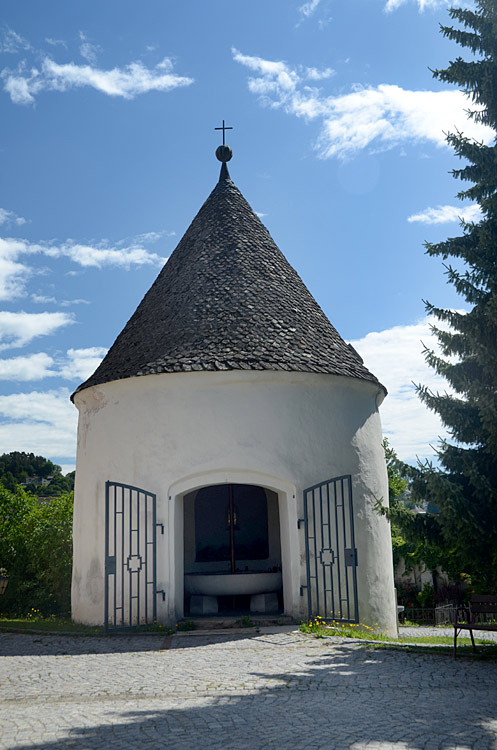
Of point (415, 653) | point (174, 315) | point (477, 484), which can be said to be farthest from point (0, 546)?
point (477, 484)

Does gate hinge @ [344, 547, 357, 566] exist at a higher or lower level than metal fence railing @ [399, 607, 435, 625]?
higher

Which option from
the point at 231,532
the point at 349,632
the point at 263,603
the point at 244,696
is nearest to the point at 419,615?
the point at 231,532

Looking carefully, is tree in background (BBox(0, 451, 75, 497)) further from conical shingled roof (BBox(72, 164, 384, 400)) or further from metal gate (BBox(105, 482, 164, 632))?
metal gate (BBox(105, 482, 164, 632))

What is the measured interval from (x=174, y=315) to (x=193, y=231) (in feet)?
10.2

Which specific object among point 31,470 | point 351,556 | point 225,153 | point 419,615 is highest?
Answer: point 225,153

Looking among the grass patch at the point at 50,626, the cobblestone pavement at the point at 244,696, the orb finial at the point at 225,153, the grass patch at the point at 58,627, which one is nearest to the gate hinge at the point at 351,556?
the cobblestone pavement at the point at 244,696

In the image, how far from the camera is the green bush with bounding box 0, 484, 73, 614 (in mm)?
15789

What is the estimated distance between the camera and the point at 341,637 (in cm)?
1030

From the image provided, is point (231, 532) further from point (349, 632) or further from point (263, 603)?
point (349, 632)

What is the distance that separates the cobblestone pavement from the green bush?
5.92 meters

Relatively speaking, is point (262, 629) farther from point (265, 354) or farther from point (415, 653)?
point (265, 354)

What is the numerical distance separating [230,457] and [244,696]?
17.5 feet

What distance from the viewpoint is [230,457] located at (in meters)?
11.7

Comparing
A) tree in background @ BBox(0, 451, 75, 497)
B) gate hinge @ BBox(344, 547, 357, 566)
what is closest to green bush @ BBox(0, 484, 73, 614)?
gate hinge @ BBox(344, 547, 357, 566)
